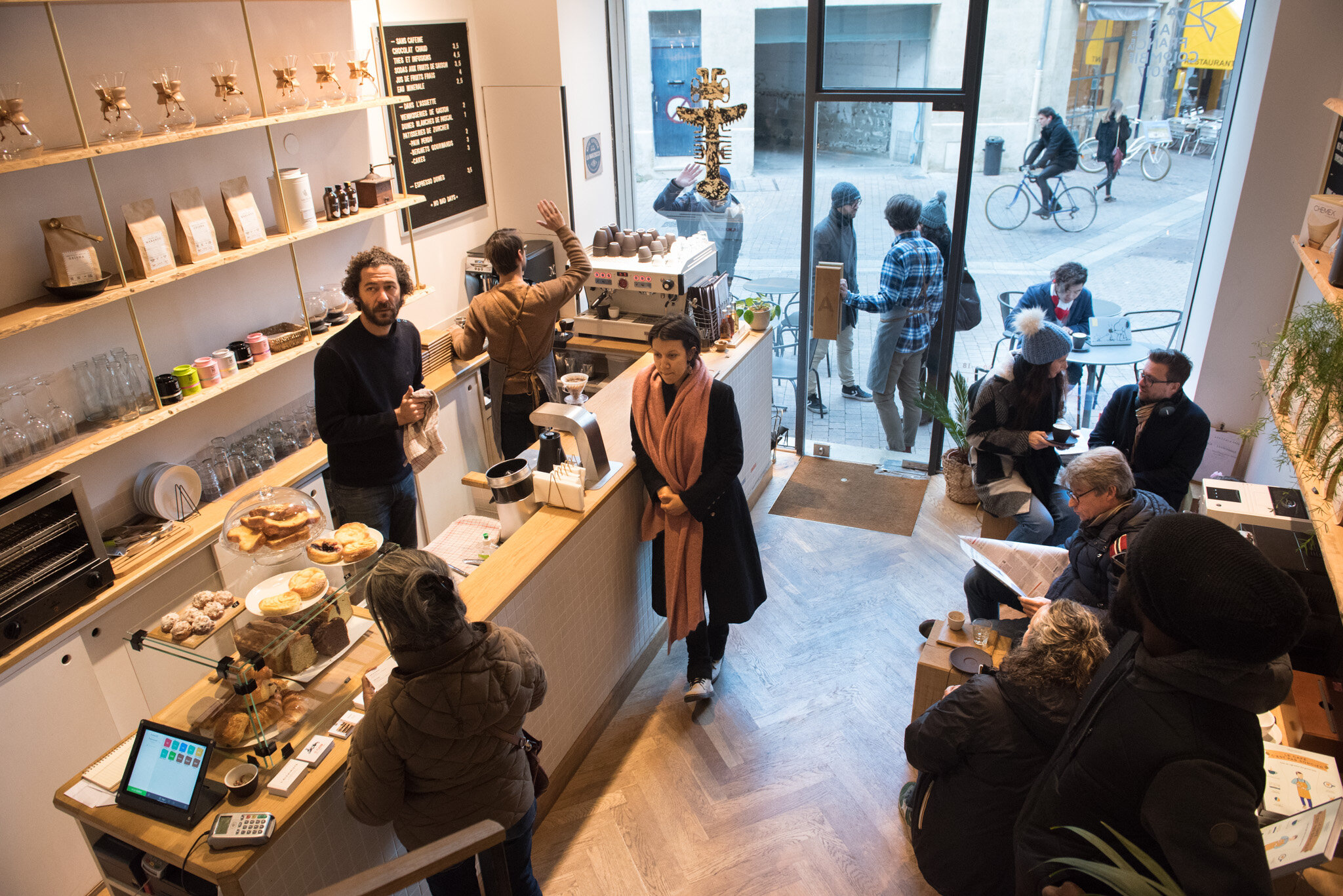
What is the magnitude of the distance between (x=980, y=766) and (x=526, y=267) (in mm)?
3615

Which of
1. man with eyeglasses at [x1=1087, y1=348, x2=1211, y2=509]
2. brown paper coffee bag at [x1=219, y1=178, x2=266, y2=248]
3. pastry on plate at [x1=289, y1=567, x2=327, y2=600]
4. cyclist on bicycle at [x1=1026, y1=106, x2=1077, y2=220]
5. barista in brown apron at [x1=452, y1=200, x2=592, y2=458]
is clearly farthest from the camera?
cyclist on bicycle at [x1=1026, y1=106, x2=1077, y2=220]

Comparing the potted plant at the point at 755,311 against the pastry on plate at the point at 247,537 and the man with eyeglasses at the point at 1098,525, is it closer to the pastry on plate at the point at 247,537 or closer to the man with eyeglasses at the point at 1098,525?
the man with eyeglasses at the point at 1098,525

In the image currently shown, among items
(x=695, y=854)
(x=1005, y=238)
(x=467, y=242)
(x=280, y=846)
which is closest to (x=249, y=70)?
(x=467, y=242)

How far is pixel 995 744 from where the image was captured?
2.23 meters

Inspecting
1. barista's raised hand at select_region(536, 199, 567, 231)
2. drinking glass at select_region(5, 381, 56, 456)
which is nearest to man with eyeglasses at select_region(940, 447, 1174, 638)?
barista's raised hand at select_region(536, 199, 567, 231)

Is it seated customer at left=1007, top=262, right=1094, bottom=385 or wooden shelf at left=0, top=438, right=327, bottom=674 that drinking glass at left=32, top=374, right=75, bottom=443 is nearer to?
wooden shelf at left=0, top=438, right=327, bottom=674

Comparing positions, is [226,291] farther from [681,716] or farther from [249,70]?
[681,716]

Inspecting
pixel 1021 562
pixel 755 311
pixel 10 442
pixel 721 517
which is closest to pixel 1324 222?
pixel 1021 562

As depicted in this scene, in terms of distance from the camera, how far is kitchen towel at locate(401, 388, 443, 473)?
3.43m

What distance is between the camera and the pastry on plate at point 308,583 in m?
2.23

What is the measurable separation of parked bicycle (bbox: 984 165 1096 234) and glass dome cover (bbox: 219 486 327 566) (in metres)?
4.09

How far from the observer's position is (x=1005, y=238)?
198 inches

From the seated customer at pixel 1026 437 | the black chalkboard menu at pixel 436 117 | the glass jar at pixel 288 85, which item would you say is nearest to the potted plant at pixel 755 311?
the seated customer at pixel 1026 437

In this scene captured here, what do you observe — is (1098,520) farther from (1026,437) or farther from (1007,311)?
(1007,311)
